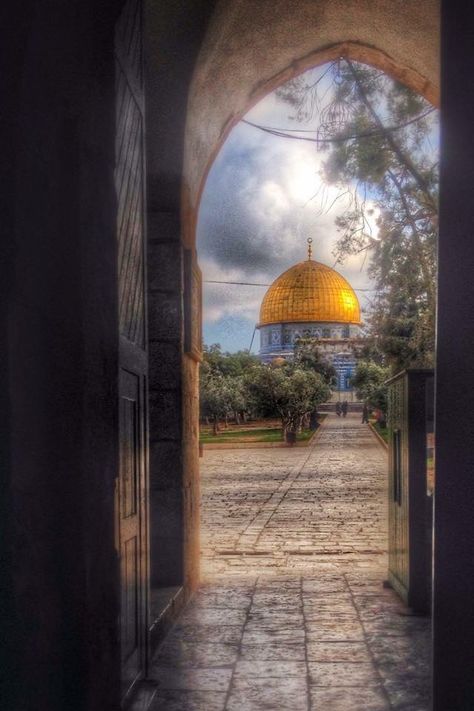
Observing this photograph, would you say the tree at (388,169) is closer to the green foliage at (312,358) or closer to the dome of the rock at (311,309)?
the green foliage at (312,358)

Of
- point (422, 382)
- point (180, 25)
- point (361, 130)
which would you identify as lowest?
point (422, 382)

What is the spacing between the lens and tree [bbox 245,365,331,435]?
92.5 feet

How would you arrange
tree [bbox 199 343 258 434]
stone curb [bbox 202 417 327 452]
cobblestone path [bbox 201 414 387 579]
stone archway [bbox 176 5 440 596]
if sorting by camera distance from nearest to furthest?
stone archway [bbox 176 5 440 596] → cobblestone path [bbox 201 414 387 579] → stone curb [bbox 202 417 327 452] → tree [bbox 199 343 258 434]

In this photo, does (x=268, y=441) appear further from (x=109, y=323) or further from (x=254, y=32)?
(x=109, y=323)

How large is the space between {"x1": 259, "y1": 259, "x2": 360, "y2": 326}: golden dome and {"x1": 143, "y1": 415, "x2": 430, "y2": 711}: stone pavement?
185 ft

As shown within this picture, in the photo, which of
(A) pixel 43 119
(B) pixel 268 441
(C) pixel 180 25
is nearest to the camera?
(A) pixel 43 119

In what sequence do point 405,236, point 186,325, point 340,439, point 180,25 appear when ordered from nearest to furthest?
point 180,25
point 186,325
point 405,236
point 340,439

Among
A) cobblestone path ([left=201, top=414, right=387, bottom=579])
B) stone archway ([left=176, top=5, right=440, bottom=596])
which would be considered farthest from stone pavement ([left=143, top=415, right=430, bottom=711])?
stone archway ([left=176, top=5, right=440, bottom=596])

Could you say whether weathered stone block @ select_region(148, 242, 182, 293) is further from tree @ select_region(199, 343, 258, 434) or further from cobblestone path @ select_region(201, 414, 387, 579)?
tree @ select_region(199, 343, 258, 434)

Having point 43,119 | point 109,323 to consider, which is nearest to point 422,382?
point 109,323

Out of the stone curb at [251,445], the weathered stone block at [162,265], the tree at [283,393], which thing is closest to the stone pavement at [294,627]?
the weathered stone block at [162,265]

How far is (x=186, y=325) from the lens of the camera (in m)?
6.11

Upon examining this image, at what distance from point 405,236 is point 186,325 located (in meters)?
7.01

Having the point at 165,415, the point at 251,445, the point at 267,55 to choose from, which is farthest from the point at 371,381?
the point at 165,415
